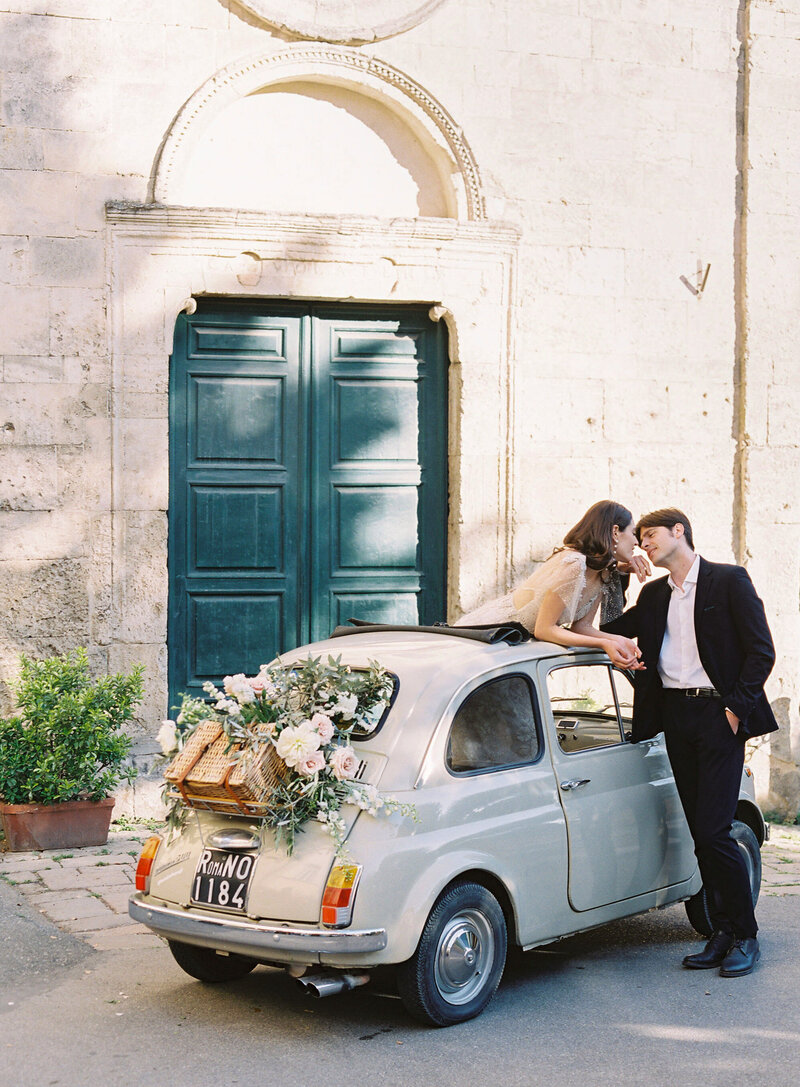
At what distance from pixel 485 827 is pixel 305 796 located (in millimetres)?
749

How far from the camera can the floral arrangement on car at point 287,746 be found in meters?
4.90

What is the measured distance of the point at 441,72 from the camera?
9.55 m

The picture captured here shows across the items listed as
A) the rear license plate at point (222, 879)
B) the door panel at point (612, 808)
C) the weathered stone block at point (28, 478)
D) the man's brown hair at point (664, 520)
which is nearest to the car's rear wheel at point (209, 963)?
the rear license plate at point (222, 879)

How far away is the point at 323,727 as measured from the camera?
4984mm

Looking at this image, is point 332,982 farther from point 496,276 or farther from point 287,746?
point 496,276

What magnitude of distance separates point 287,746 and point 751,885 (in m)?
2.72

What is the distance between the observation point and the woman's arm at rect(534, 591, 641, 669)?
602 centimetres

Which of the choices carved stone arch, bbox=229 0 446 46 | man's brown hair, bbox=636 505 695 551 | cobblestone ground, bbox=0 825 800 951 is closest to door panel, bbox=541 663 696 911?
man's brown hair, bbox=636 505 695 551

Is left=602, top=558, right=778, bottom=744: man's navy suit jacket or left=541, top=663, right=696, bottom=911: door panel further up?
left=602, top=558, right=778, bottom=744: man's navy suit jacket

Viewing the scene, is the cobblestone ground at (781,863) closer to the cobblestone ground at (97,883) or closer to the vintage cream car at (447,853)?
the cobblestone ground at (97,883)

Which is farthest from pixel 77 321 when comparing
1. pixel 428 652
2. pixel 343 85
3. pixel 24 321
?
pixel 428 652

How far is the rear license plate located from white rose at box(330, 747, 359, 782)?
45 cm

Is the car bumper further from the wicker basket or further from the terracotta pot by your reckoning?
the terracotta pot

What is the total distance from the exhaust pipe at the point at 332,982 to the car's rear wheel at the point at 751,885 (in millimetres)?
2125
